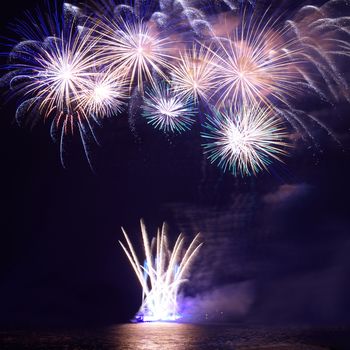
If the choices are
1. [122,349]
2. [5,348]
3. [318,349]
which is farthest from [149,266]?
[318,349]

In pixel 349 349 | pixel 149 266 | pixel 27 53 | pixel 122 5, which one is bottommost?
pixel 349 349

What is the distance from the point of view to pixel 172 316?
127 meters

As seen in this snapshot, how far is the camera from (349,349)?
38.2m

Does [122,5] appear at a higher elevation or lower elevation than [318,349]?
higher

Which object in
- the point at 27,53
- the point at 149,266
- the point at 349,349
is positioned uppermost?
the point at 27,53

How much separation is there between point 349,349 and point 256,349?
875 centimetres

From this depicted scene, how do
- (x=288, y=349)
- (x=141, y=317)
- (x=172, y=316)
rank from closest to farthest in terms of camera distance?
(x=288, y=349) → (x=141, y=317) → (x=172, y=316)

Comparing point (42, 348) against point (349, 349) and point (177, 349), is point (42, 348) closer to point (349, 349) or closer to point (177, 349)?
point (177, 349)

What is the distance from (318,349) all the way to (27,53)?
3438 cm

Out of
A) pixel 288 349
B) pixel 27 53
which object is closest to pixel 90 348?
pixel 288 349

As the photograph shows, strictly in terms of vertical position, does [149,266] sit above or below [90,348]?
above

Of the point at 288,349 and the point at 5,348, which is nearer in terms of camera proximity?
the point at 288,349

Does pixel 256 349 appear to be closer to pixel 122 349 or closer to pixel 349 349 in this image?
pixel 349 349

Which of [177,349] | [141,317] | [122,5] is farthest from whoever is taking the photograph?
[141,317]
